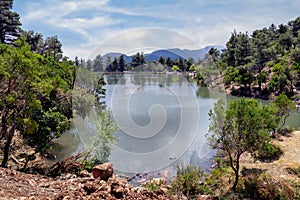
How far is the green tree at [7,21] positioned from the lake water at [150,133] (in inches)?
709

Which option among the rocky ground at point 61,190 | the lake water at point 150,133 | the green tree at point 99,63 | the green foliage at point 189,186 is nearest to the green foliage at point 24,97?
the green tree at point 99,63

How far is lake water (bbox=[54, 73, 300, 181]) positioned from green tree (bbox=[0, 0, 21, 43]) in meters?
18.0

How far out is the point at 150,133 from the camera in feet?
45.3

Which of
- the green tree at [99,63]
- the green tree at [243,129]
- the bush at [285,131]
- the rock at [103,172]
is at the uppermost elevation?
the green tree at [99,63]

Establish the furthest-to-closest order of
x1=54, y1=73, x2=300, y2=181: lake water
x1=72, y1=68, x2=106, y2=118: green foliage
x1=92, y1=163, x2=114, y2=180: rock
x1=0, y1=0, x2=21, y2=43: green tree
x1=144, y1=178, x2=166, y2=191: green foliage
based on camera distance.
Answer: x1=0, y1=0, x2=21, y2=43: green tree, x1=72, y1=68, x2=106, y2=118: green foliage, x1=54, y1=73, x2=300, y2=181: lake water, x1=144, y1=178, x2=166, y2=191: green foliage, x1=92, y1=163, x2=114, y2=180: rock

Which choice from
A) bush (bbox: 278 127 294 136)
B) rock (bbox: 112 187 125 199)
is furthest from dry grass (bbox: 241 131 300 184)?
rock (bbox: 112 187 125 199)

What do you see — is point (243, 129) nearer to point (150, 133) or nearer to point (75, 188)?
point (150, 133)

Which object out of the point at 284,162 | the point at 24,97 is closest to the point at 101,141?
the point at 24,97

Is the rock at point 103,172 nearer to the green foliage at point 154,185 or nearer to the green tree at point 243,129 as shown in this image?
the green foliage at point 154,185

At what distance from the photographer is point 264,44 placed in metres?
47.8

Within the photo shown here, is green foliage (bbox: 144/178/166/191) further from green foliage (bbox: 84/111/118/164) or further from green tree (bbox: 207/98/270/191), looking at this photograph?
green foliage (bbox: 84/111/118/164)

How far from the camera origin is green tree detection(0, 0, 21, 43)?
2867cm

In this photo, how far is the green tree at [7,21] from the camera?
94.1 ft

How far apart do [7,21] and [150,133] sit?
2418 centimetres
